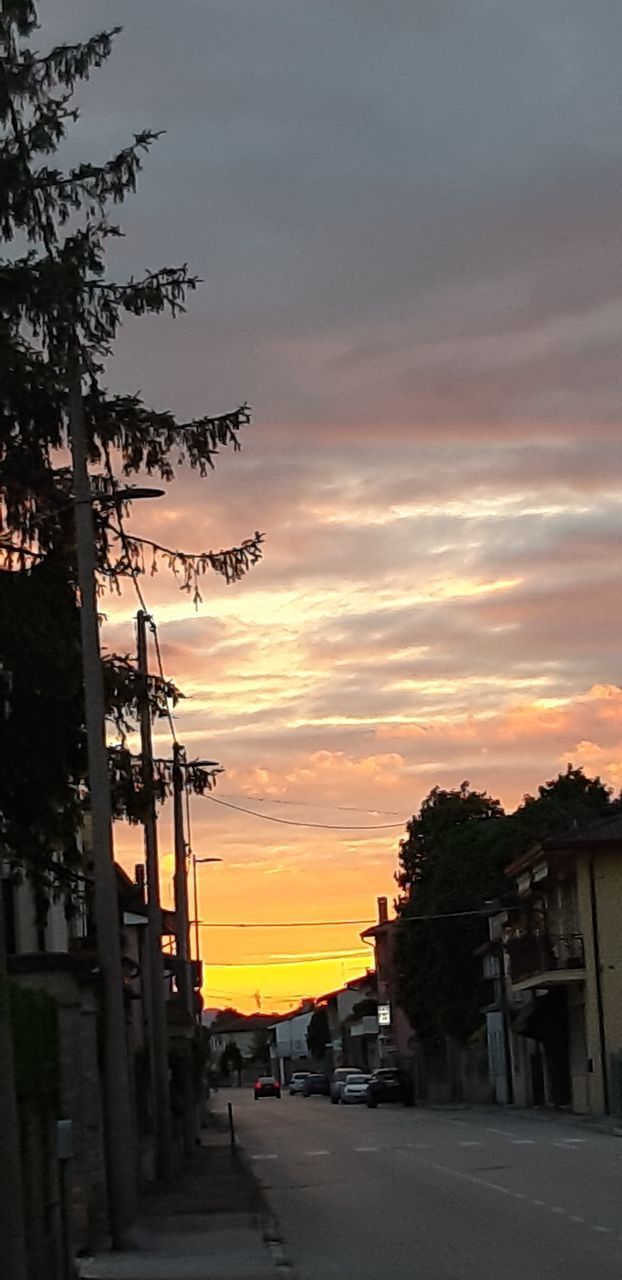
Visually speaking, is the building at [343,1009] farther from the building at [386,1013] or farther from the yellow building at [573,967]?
the yellow building at [573,967]

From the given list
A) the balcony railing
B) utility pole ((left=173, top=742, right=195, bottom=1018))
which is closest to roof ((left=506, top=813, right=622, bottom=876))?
the balcony railing

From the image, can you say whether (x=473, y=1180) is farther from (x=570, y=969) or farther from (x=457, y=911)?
(x=457, y=911)

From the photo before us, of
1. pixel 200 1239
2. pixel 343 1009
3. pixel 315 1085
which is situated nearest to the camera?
pixel 200 1239

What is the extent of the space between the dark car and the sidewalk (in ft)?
162

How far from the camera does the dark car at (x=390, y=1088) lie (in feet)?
265

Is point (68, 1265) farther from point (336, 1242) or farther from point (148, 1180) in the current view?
point (148, 1180)

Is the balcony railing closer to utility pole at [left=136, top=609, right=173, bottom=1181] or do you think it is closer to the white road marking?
the white road marking

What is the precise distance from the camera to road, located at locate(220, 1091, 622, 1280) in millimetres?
17969

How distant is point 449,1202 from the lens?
25453mm

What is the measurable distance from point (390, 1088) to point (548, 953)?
24.4m

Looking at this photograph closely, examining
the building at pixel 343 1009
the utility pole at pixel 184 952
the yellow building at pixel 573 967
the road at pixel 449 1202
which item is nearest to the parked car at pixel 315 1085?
the building at pixel 343 1009

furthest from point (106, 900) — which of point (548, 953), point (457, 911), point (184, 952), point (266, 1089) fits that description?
point (266, 1089)

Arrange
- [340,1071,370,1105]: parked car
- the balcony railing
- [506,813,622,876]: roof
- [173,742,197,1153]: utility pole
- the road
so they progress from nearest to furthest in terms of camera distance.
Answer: the road, [173,742,197,1153]: utility pole, [506,813,622,876]: roof, the balcony railing, [340,1071,370,1105]: parked car

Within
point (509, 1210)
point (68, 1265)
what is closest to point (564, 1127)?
point (509, 1210)
